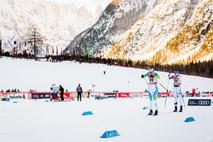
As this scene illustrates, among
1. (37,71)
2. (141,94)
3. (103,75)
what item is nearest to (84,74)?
(103,75)

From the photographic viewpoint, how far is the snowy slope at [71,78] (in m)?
82.4

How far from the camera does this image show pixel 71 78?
301ft

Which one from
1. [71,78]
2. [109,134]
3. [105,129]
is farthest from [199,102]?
[71,78]

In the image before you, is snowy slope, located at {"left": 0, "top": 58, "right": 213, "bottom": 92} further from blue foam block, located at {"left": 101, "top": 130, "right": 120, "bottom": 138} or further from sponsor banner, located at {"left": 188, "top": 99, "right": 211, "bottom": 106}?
blue foam block, located at {"left": 101, "top": 130, "right": 120, "bottom": 138}

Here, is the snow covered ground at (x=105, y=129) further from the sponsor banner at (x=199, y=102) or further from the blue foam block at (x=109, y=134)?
the sponsor banner at (x=199, y=102)

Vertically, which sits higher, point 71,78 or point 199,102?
point 199,102

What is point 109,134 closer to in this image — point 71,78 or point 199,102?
point 199,102

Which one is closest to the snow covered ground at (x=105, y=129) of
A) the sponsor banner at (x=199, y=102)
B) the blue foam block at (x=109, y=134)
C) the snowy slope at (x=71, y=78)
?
the blue foam block at (x=109, y=134)

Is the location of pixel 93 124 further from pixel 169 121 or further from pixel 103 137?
pixel 103 137

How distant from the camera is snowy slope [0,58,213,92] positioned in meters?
82.4

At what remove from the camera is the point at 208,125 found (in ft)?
49.8

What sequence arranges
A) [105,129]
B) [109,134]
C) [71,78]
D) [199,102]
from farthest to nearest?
1. [71,78]
2. [199,102]
3. [105,129]
4. [109,134]

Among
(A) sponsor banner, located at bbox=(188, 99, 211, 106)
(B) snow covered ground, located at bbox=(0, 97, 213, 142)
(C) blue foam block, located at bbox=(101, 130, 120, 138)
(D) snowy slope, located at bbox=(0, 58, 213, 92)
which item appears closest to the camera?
(B) snow covered ground, located at bbox=(0, 97, 213, 142)

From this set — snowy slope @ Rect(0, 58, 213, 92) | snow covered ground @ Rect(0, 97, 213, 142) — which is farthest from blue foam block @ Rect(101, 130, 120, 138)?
snowy slope @ Rect(0, 58, 213, 92)
